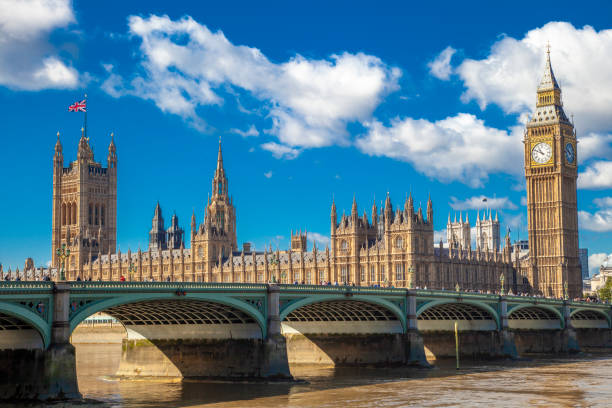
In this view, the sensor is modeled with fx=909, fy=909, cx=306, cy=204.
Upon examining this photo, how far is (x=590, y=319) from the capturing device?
4697 inches

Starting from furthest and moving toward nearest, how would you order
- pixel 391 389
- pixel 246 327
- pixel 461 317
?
pixel 461 317 → pixel 246 327 → pixel 391 389

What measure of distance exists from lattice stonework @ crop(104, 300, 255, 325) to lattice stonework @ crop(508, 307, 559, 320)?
150 feet

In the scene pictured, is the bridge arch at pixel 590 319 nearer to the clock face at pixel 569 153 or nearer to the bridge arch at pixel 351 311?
the bridge arch at pixel 351 311

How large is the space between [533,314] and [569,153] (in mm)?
62902

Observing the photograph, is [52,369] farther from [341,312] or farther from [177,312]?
[341,312]

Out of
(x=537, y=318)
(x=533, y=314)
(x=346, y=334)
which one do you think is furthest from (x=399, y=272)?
(x=346, y=334)

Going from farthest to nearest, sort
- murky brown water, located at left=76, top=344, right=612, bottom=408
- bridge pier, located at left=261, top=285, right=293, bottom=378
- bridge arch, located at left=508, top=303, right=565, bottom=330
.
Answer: bridge arch, located at left=508, top=303, right=565, bottom=330 < bridge pier, located at left=261, top=285, right=293, bottom=378 < murky brown water, located at left=76, top=344, right=612, bottom=408

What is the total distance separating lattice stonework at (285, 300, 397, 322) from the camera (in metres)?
76.6

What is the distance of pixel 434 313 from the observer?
9000 cm

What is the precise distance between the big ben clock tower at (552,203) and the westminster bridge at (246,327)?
54274mm

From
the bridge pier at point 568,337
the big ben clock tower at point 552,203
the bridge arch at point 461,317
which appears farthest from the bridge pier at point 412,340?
the big ben clock tower at point 552,203

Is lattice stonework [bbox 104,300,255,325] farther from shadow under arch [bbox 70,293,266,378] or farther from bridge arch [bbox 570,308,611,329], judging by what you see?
bridge arch [bbox 570,308,611,329]

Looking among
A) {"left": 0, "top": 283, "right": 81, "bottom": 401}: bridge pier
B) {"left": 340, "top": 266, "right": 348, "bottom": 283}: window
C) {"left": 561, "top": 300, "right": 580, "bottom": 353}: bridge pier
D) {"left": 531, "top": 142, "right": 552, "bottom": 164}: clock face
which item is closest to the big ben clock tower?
{"left": 531, "top": 142, "right": 552, "bottom": 164}: clock face

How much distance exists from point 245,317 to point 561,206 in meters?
103
